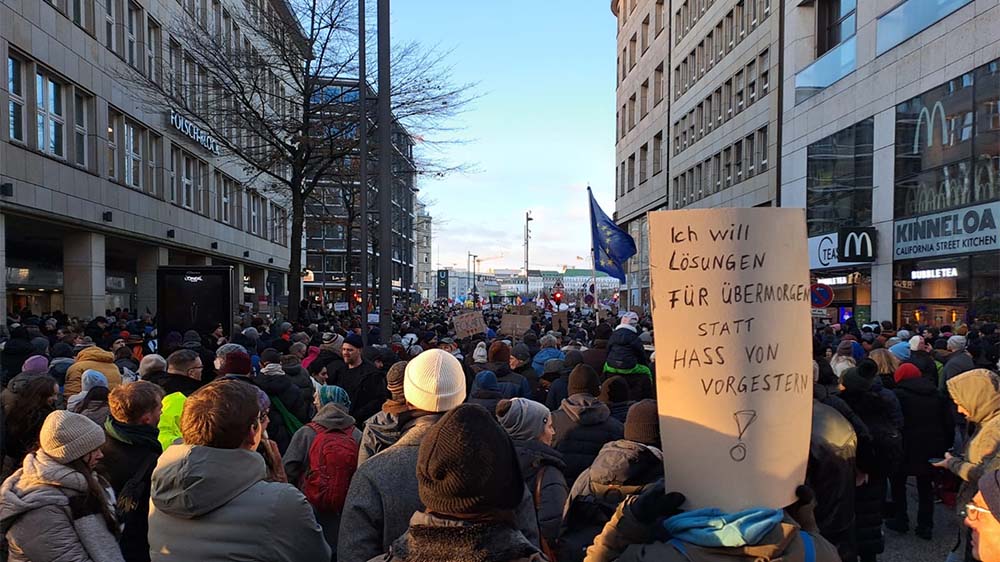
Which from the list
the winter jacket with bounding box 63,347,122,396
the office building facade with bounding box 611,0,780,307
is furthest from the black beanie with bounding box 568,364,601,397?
the office building facade with bounding box 611,0,780,307

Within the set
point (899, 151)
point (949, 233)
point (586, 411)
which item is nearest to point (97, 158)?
point (586, 411)

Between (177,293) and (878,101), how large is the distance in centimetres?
2054

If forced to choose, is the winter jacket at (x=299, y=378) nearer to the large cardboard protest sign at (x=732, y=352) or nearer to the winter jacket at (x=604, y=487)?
the winter jacket at (x=604, y=487)

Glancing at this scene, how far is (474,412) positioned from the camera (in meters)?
2.11

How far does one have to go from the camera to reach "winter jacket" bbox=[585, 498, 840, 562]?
2.21m

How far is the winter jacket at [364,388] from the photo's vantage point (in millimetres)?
6742

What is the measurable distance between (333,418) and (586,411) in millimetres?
1497

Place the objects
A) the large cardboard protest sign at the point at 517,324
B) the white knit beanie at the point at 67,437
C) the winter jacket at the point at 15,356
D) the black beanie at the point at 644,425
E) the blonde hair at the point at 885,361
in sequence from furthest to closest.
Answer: the large cardboard protest sign at the point at 517,324
the winter jacket at the point at 15,356
the blonde hair at the point at 885,361
the black beanie at the point at 644,425
the white knit beanie at the point at 67,437

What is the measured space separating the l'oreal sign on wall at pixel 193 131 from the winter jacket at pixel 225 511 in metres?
25.4

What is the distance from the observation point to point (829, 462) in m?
3.80

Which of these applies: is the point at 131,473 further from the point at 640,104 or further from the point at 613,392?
the point at 640,104

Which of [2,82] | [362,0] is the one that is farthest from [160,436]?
[2,82]

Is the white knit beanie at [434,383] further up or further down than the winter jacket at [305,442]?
further up

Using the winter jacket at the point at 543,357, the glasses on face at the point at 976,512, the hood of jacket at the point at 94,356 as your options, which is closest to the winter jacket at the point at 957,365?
the winter jacket at the point at 543,357
